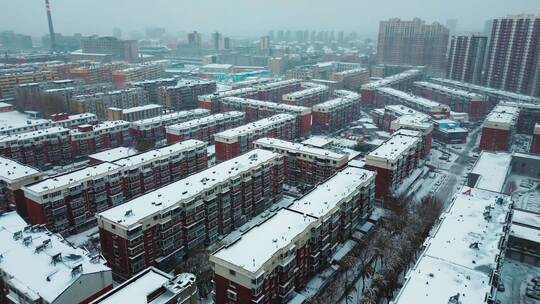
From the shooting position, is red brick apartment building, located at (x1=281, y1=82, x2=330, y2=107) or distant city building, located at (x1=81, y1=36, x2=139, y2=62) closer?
red brick apartment building, located at (x1=281, y1=82, x2=330, y2=107)

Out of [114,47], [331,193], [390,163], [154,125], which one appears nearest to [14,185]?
[154,125]

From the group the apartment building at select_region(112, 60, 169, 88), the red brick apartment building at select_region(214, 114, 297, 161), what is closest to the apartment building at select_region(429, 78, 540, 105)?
the red brick apartment building at select_region(214, 114, 297, 161)

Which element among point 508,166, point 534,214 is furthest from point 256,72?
point 534,214

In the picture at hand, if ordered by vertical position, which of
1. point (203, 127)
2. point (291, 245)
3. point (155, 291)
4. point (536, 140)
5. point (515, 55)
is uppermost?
point (515, 55)

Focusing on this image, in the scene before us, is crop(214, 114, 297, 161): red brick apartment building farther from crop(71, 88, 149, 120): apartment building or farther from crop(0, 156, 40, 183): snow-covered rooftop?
crop(71, 88, 149, 120): apartment building

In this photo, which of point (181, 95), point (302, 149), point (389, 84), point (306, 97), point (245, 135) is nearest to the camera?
point (302, 149)

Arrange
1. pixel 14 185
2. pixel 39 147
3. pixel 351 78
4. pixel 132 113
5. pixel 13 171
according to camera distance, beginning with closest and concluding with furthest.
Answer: pixel 14 185, pixel 13 171, pixel 39 147, pixel 132 113, pixel 351 78

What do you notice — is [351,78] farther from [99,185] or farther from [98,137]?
[99,185]
